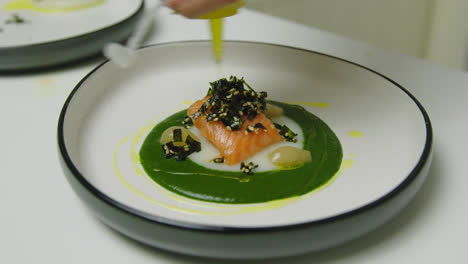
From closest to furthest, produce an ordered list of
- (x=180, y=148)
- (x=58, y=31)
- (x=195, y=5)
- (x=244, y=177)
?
(x=195, y=5) < (x=244, y=177) < (x=180, y=148) < (x=58, y=31)

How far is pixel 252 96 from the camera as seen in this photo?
1631 mm

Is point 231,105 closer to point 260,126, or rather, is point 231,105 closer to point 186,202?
point 260,126

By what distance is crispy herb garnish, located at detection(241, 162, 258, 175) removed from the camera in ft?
4.68

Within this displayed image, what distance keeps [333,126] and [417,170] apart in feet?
1.79

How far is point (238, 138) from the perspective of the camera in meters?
1.51

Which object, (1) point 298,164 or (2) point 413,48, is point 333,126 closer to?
(1) point 298,164

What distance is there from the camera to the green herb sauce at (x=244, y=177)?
51.3 inches

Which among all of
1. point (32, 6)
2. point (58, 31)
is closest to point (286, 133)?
point (58, 31)

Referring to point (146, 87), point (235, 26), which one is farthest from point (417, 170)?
point (235, 26)

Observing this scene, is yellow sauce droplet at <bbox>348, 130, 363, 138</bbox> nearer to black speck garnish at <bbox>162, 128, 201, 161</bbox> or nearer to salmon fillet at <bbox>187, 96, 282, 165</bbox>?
salmon fillet at <bbox>187, 96, 282, 165</bbox>

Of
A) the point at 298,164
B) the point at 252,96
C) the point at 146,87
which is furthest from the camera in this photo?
the point at 146,87

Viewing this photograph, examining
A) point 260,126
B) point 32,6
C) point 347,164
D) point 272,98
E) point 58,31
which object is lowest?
point 347,164

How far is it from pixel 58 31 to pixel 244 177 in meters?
1.62

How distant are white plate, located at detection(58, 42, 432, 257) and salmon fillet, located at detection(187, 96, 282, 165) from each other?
0.24 m
